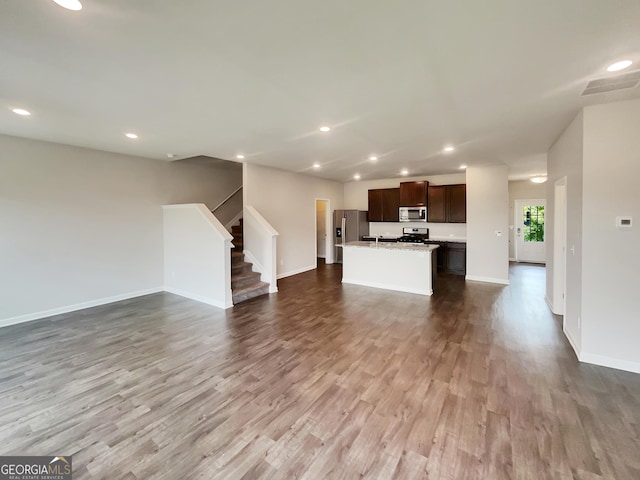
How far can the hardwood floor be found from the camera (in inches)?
68.7

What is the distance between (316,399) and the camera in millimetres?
2340

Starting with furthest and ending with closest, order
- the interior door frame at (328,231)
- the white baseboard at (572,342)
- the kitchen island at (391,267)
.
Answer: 1. the interior door frame at (328,231)
2. the kitchen island at (391,267)
3. the white baseboard at (572,342)

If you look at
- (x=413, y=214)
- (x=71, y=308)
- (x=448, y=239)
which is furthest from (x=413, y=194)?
(x=71, y=308)

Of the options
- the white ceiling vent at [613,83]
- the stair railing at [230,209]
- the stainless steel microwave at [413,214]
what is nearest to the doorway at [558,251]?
the white ceiling vent at [613,83]

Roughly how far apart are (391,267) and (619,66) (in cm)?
430

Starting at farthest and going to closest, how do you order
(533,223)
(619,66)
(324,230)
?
1. (324,230)
2. (533,223)
3. (619,66)

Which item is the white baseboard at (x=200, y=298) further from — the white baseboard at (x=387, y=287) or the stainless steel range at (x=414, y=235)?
the stainless steel range at (x=414, y=235)

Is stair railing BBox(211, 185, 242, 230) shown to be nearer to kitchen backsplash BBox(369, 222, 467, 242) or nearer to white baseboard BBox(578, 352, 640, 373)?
kitchen backsplash BBox(369, 222, 467, 242)

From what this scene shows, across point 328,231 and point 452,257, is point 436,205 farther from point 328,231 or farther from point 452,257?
point 328,231

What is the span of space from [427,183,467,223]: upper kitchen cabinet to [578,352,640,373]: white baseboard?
4820mm

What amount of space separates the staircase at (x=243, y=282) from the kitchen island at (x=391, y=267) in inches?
79.8

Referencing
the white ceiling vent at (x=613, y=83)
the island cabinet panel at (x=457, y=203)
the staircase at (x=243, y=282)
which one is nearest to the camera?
the white ceiling vent at (x=613, y=83)

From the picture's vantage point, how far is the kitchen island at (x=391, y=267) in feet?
18.0

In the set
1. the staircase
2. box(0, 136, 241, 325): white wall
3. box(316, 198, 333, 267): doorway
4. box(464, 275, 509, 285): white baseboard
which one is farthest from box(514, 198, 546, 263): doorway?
box(0, 136, 241, 325): white wall
